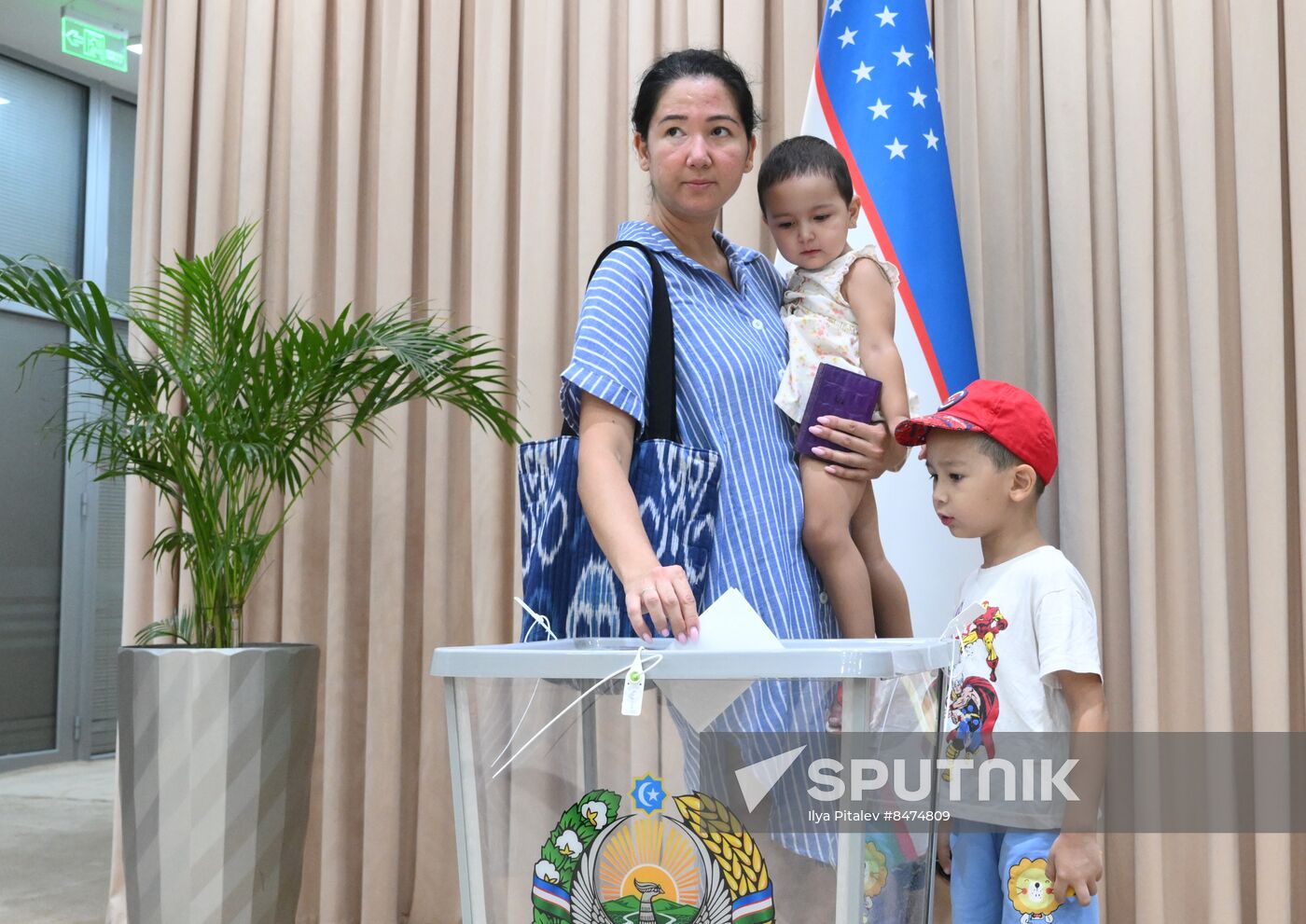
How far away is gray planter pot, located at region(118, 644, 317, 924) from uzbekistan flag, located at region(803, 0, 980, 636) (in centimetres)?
124

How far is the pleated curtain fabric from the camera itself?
2387mm

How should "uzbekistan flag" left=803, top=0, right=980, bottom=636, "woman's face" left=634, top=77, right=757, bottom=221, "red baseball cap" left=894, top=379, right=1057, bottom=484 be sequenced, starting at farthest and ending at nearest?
"uzbekistan flag" left=803, top=0, right=980, bottom=636
"red baseball cap" left=894, top=379, right=1057, bottom=484
"woman's face" left=634, top=77, right=757, bottom=221

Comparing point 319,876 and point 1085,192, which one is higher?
point 1085,192

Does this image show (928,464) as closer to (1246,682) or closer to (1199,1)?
(1246,682)

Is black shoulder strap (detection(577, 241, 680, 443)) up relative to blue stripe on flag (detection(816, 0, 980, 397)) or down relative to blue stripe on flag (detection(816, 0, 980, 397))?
down

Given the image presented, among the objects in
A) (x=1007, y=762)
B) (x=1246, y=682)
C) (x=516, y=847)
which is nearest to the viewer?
(x=516, y=847)

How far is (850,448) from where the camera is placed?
1.35 meters

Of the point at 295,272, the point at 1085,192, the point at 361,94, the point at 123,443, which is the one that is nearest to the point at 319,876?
the point at 123,443

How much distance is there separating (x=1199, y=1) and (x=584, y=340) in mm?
1872

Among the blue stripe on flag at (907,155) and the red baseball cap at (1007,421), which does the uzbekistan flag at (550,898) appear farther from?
the blue stripe on flag at (907,155)

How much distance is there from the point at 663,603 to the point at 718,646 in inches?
3.1

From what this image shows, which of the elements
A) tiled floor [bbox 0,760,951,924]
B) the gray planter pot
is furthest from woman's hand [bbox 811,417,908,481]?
the gray planter pot

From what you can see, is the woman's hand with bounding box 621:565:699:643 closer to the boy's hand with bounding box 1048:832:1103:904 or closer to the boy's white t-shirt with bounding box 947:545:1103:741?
the boy's white t-shirt with bounding box 947:545:1103:741

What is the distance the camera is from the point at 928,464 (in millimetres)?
1629
